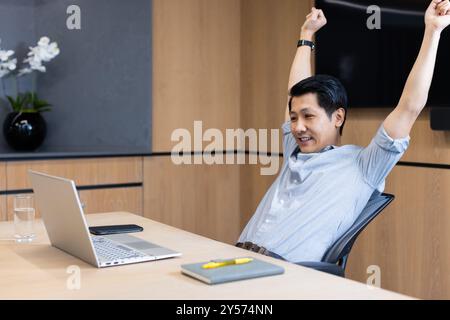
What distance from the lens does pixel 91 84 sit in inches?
165

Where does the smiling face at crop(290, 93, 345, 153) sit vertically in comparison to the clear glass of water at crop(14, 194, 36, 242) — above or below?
above

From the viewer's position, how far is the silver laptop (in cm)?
169

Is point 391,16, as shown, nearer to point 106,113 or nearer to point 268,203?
point 268,203

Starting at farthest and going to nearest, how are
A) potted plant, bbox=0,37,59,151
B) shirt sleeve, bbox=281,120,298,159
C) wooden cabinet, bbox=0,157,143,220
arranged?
1. potted plant, bbox=0,37,59,151
2. wooden cabinet, bbox=0,157,143,220
3. shirt sleeve, bbox=281,120,298,159

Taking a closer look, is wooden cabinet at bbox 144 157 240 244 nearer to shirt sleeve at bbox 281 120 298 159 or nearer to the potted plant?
the potted plant

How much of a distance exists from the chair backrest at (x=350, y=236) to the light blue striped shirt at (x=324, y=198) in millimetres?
33

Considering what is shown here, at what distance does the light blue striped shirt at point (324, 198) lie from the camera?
220cm

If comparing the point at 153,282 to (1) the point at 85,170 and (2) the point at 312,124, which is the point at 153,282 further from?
(1) the point at 85,170

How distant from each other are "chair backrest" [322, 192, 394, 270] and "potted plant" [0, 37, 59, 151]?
7.73ft

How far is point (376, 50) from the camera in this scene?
3402mm

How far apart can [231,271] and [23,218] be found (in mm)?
879

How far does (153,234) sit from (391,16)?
186cm

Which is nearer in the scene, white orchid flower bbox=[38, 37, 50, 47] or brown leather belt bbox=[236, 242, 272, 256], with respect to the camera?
brown leather belt bbox=[236, 242, 272, 256]

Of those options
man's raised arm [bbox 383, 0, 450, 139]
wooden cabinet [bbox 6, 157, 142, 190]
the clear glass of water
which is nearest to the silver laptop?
Answer: the clear glass of water
